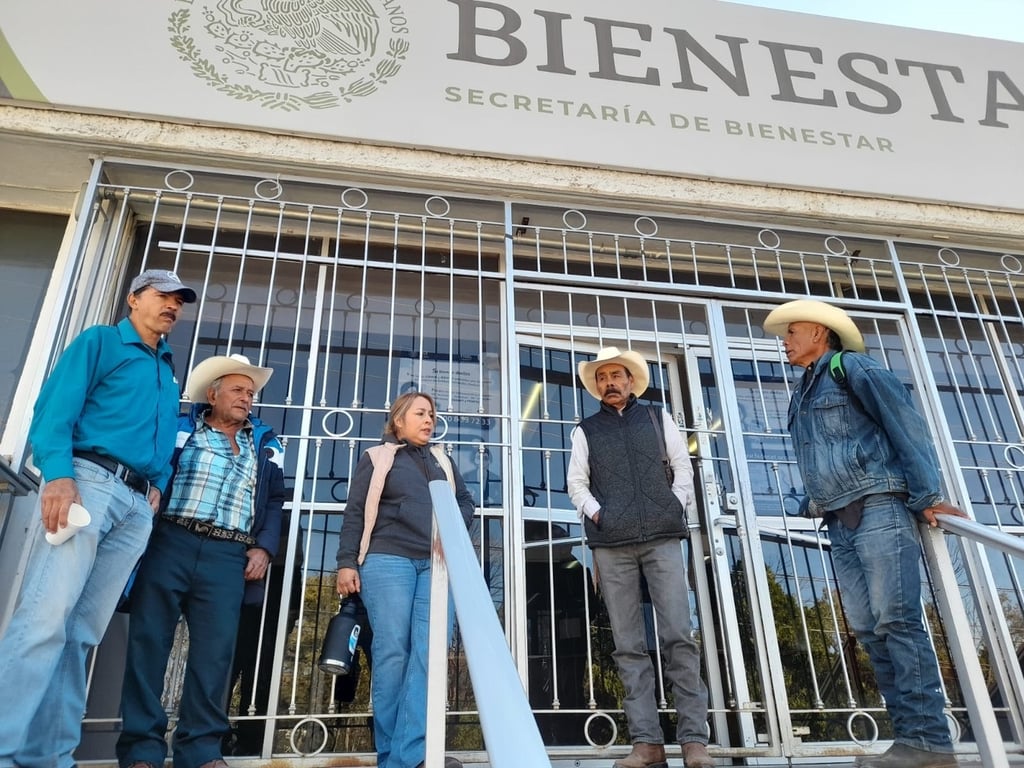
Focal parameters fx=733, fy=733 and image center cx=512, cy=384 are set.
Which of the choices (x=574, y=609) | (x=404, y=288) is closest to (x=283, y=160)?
(x=404, y=288)

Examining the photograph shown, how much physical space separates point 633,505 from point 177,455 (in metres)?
1.89

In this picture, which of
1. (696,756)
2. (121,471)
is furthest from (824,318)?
(121,471)

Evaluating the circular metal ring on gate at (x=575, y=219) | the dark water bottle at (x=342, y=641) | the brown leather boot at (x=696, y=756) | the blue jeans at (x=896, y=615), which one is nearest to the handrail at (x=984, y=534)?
the blue jeans at (x=896, y=615)

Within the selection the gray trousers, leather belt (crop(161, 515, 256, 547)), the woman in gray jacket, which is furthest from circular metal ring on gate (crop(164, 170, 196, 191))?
the gray trousers

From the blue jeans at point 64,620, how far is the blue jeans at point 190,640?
0.63ft

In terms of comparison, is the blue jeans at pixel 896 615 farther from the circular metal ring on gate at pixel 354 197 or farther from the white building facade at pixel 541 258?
the circular metal ring on gate at pixel 354 197

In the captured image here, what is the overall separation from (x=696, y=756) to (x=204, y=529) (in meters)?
2.07

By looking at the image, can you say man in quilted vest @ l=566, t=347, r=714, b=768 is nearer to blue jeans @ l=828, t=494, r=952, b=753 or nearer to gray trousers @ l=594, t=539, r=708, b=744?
gray trousers @ l=594, t=539, r=708, b=744

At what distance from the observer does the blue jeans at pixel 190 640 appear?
2555 millimetres

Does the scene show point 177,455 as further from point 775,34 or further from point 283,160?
point 775,34

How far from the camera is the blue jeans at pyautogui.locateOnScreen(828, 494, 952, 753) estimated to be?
2.48m

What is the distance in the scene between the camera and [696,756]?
280cm

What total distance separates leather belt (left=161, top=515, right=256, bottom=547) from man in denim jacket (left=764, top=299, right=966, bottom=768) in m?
2.29

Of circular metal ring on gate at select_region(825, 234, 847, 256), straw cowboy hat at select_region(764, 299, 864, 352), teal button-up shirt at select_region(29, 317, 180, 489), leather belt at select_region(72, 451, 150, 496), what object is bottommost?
leather belt at select_region(72, 451, 150, 496)
